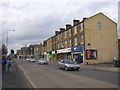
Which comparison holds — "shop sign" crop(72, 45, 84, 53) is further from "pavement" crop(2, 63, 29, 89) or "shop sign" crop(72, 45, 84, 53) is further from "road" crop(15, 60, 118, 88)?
"pavement" crop(2, 63, 29, 89)

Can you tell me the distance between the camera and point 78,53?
6344cm

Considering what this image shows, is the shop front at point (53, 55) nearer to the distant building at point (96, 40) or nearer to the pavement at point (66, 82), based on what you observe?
the distant building at point (96, 40)

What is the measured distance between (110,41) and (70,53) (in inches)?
525

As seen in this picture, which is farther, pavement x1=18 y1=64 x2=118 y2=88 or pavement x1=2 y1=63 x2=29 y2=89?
pavement x1=2 y1=63 x2=29 y2=89

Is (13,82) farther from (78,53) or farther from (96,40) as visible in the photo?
(78,53)

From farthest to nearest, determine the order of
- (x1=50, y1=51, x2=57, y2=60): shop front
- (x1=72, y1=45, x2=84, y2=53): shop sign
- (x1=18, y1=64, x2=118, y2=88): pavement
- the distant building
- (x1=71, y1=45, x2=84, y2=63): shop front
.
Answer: (x1=50, y1=51, x2=57, y2=60): shop front, (x1=72, y1=45, x2=84, y2=53): shop sign, (x1=71, y1=45, x2=84, y2=63): shop front, the distant building, (x1=18, y1=64, x2=118, y2=88): pavement

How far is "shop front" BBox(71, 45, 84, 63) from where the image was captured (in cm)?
6081

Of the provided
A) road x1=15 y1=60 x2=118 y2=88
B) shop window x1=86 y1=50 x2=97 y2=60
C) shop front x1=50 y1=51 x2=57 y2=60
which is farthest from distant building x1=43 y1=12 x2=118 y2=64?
road x1=15 y1=60 x2=118 y2=88

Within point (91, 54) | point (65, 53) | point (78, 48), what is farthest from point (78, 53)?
point (65, 53)

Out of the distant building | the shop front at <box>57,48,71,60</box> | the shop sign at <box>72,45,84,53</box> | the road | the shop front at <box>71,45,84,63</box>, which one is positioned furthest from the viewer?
the shop front at <box>57,48,71,60</box>

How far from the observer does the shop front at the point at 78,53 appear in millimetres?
60812

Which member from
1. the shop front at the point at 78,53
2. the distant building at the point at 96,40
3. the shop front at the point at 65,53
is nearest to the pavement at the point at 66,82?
the distant building at the point at 96,40

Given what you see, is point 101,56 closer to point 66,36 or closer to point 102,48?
point 102,48

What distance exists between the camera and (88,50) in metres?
59.7
